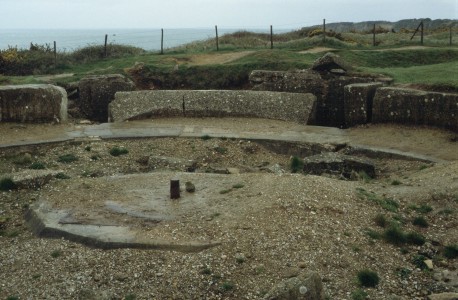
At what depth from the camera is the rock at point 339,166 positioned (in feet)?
37.2

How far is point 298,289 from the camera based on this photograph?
6168mm

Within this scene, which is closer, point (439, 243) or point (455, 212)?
point (439, 243)

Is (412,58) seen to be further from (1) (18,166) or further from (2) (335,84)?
(1) (18,166)

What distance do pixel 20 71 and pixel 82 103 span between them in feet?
28.6

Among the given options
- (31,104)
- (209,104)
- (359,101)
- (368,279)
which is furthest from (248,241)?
(31,104)

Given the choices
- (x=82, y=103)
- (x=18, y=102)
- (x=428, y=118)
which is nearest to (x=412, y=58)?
(x=428, y=118)

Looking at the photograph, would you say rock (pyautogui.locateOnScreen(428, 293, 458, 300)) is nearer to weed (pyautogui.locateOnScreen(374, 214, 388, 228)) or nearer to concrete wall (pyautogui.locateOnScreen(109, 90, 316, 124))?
weed (pyautogui.locateOnScreen(374, 214, 388, 228))

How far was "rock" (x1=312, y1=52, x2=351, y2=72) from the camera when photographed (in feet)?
53.1

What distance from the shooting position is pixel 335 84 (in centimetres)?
1579

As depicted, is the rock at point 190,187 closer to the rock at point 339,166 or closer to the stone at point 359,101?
the rock at point 339,166

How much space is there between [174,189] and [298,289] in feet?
11.8

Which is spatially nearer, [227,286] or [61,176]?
[227,286]

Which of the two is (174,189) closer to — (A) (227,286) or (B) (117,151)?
(A) (227,286)

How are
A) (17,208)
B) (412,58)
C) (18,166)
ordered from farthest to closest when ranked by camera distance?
1. (412,58)
2. (18,166)
3. (17,208)
